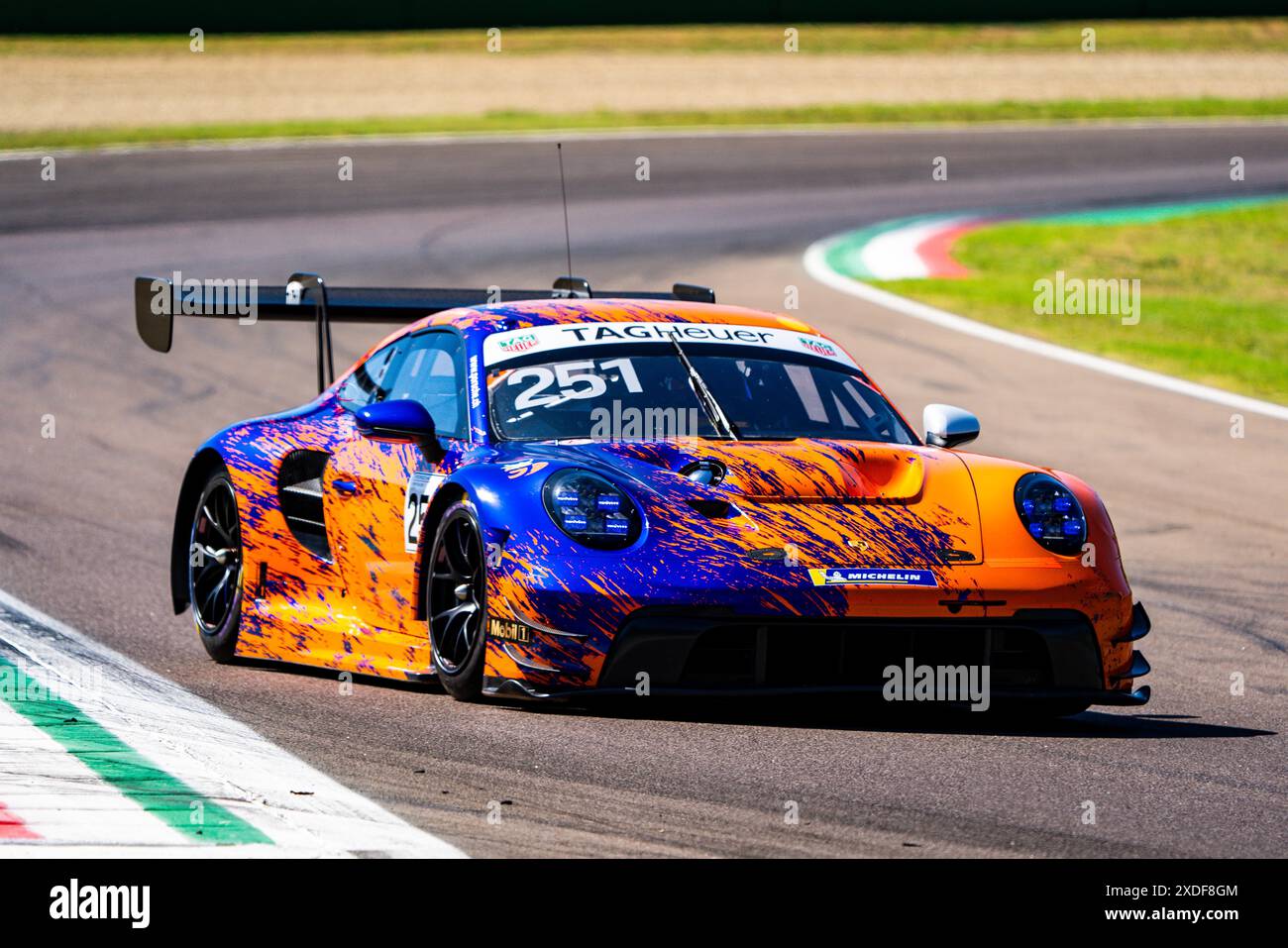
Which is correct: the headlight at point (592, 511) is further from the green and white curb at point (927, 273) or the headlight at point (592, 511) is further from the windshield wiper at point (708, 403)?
the green and white curb at point (927, 273)

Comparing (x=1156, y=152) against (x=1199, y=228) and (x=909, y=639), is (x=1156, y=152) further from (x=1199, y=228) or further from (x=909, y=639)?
(x=909, y=639)

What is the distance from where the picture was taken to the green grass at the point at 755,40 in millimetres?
35375

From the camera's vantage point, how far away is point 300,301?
8.44m

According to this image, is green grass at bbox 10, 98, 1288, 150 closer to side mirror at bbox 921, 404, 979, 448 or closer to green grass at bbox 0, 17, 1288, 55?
green grass at bbox 0, 17, 1288, 55

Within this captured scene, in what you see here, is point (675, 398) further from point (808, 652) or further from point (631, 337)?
point (808, 652)

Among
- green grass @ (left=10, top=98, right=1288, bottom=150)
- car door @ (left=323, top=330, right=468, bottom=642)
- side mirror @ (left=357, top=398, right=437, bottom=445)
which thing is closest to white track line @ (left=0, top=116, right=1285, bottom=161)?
green grass @ (left=10, top=98, right=1288, bottom=150)

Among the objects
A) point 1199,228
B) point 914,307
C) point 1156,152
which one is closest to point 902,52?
point 1156,152

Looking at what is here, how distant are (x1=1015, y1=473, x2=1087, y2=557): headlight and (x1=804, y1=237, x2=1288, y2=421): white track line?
677 centimetres

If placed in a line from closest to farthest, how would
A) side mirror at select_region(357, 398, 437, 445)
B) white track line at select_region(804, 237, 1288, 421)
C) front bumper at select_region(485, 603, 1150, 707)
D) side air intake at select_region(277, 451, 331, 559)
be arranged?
front bumper at select_region(485, 603, 1150, 707) < side mirror at select_region(357, 398, 437, 445) < side air intake at select_region(277, 451, 331, 559) < white track line at select_region(804, 237, 1288, 421)

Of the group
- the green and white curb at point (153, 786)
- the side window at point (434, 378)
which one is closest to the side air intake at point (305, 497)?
the side window at point (434, 378)

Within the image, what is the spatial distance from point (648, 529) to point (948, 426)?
1.55 m

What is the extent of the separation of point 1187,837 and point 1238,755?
1194 mm

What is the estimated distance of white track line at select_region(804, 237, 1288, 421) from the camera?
43.6 ft

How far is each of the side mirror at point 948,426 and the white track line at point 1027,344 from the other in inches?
243
